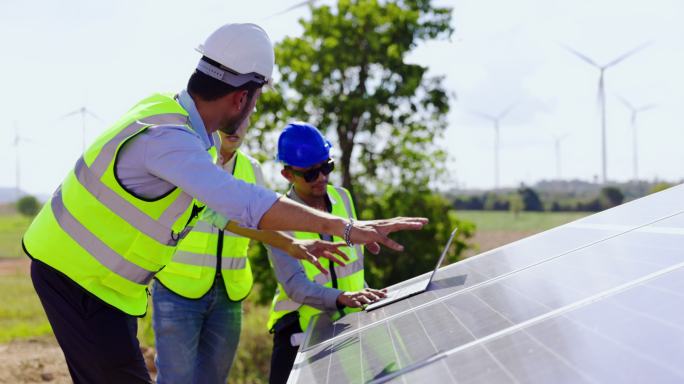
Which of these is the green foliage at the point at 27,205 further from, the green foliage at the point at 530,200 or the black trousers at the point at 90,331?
the black trousers at the point at 90,331

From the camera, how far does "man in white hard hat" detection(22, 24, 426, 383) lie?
8.96 feet

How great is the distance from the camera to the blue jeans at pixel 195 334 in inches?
172

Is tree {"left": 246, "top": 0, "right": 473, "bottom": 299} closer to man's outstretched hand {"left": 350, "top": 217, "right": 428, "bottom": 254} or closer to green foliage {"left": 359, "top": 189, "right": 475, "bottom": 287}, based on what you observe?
green foliage {"left": 359, "top": 189, "right": 475, "bottom": 287}

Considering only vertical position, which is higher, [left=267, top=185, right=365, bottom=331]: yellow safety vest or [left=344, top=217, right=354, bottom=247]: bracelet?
[left=344, top=217, right=354, bottom=247]: bracelet

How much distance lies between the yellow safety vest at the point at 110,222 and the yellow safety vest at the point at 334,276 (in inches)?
49.2

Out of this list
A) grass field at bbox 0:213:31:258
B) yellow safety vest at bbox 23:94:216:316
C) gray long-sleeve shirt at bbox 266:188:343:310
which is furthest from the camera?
grass field at bbox 0:213:31:258

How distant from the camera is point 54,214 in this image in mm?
3041

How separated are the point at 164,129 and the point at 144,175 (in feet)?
0.76

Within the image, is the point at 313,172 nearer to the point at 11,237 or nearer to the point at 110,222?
the point at 110,222

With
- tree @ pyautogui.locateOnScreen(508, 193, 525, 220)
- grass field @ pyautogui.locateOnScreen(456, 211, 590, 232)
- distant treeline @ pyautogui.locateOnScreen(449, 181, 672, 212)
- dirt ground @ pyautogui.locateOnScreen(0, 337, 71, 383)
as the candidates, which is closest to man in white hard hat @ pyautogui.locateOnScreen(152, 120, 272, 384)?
dirt ground @ pyautogui.locateOnScreen(0, 337, 71, 383)

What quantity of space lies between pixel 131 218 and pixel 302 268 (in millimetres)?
1438

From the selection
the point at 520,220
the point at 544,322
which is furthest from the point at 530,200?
the point at 544,322

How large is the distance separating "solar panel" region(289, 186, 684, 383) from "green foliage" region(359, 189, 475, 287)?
8740 millimetres

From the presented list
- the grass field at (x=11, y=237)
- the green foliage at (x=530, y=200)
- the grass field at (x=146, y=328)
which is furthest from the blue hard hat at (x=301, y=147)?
the green foliage at (x=530, y=200)
